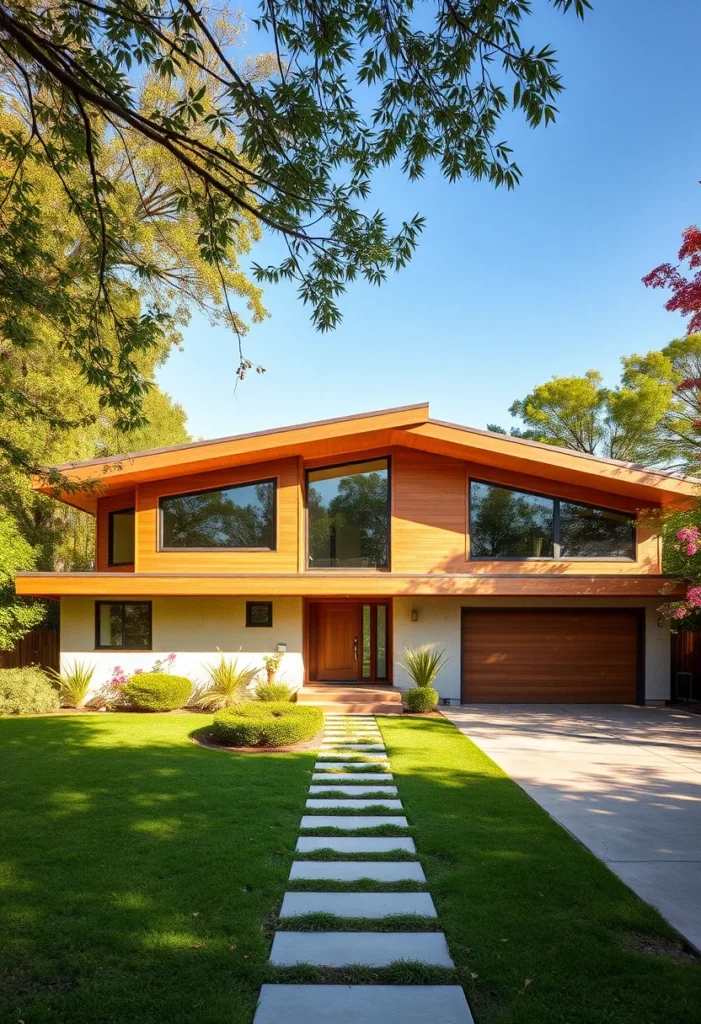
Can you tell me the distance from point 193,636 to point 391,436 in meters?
5.77

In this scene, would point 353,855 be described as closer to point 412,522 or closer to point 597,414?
point 412,522

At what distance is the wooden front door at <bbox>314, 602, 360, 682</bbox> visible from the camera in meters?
13.9

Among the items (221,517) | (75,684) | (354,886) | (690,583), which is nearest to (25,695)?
(75,684)

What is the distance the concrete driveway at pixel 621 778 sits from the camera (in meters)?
4.70

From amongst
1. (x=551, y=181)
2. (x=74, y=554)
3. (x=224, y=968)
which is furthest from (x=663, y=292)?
(x=74, y=554)

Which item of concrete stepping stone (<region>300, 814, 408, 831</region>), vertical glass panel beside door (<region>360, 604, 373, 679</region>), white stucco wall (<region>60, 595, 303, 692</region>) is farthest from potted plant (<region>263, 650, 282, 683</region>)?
concrete stepping stone (<region>300, 814, 408, 831</region>)

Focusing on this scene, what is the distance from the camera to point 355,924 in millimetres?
3801

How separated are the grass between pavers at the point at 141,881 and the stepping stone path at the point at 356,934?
151 mm

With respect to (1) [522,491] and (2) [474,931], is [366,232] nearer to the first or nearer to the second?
(2) [474,931]

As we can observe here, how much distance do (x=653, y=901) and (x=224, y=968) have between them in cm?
287

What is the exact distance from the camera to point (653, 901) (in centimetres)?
421

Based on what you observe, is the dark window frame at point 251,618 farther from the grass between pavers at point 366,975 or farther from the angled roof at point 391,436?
the grass between pavers at point 366,975

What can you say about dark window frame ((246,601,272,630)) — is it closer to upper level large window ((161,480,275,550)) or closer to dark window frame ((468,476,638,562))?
upper level large window ((161,480,275,550))

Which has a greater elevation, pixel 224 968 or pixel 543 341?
pixel 543 341
